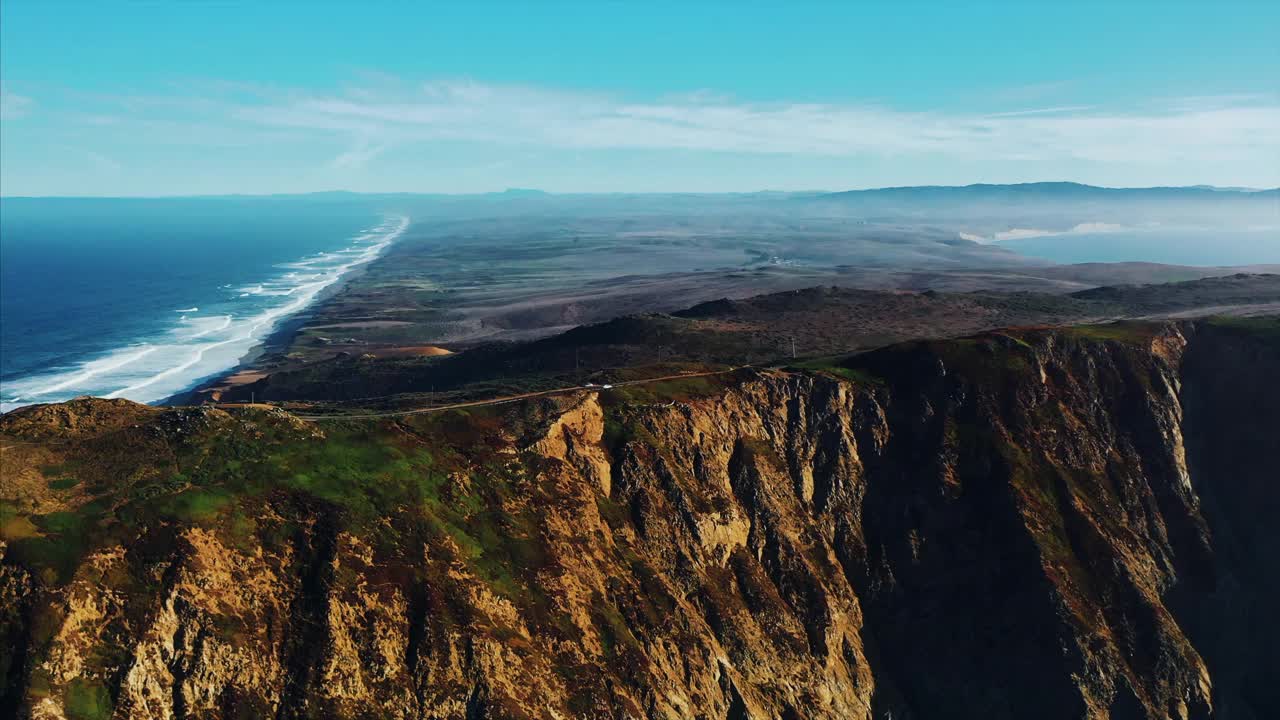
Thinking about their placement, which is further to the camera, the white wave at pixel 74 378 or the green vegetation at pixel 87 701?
the white wave at pixel 74 378

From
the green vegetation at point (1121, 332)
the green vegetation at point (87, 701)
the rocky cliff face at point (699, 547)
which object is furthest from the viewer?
the green vegetation at point (1121, 332)

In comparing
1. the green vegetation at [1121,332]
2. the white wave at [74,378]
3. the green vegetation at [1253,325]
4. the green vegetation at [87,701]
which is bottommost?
the white wave at [74,378]

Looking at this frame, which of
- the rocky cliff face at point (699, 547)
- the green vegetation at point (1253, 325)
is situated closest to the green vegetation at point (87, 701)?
the rocky cliff face at point (699, 547)

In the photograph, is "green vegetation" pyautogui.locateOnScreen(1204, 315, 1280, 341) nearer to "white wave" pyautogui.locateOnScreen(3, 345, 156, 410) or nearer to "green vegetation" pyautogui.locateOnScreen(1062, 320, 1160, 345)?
"green vegetation" pyautogui.locateOnScreen(1062, 320, 1160, 345)

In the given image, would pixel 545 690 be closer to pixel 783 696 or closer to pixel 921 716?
pixel 783 696

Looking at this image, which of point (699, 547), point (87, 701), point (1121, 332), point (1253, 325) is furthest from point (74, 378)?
point (1253, 325)

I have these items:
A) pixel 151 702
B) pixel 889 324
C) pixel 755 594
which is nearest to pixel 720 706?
pixel 755 594

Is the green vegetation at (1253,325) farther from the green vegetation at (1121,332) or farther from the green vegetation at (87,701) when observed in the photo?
the green vegetation at (87,701)

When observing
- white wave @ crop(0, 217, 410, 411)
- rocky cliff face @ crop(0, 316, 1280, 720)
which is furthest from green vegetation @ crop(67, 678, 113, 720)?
white wave @ crop(0, 217, 410, 411)

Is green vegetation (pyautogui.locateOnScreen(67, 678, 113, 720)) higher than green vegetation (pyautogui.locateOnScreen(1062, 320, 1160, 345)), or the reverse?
green vegetation (pyautogui.locateOnScreen(1062, 320, 1160, 345))

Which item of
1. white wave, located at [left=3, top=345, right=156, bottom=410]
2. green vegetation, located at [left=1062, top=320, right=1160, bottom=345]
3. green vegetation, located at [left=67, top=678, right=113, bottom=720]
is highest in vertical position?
green vegetation, located at [left=1062, top=320, right=1160, bottom=345]
